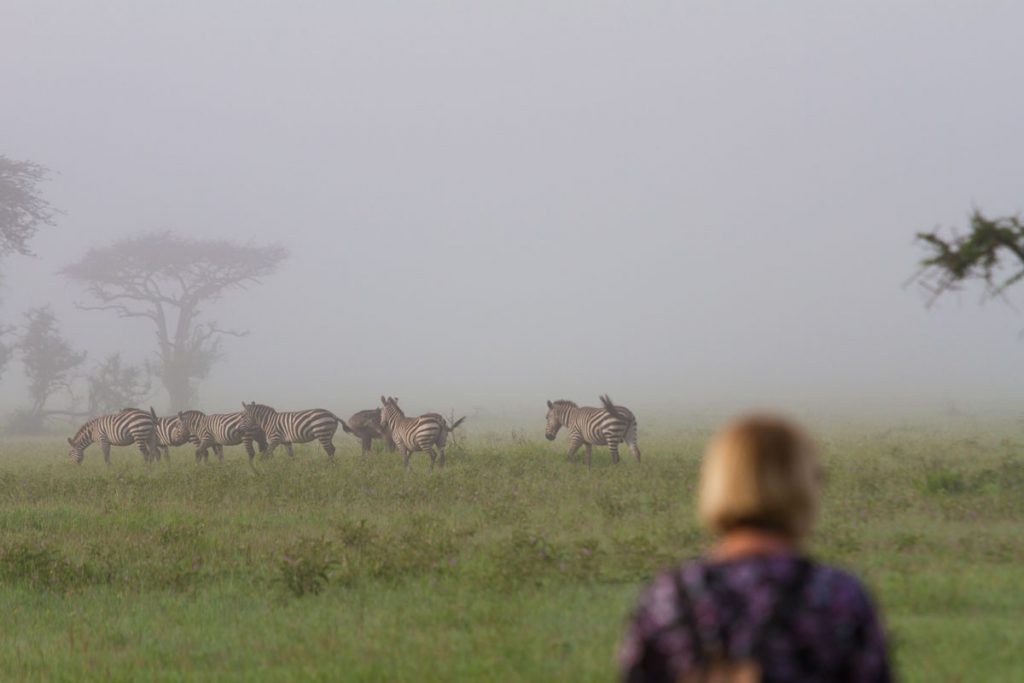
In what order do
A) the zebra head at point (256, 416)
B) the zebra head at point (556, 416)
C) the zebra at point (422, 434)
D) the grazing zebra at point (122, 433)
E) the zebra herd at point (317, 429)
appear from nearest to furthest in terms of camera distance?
the zebra herd at point (317, 429), the zebra at point (422, 434), the zebra head at point (556, 416), the zebra head at point (256, 416), the grazing zebra at point (122, 433)

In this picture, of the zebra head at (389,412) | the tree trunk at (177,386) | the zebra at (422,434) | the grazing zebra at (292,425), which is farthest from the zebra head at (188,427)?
the tree trunk at (177,386)

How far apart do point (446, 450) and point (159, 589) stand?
462 inches

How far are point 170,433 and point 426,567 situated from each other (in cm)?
1781

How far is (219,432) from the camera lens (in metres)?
25.2

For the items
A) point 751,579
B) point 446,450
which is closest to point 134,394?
point 446,450

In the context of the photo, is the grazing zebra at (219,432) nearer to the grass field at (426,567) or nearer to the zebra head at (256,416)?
the zebra head at (256,416)

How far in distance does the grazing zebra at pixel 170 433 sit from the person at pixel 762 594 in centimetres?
2471

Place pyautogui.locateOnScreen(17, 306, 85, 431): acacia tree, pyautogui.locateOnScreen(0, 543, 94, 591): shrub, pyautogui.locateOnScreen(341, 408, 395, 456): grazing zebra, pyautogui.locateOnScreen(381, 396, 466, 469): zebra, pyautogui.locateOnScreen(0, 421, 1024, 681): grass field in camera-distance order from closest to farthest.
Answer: pyautogui.locateOnScreen(0, 421, 1024, 681): grass field, pyautogui.locateOnScreen(0, 543, 94, 591): shrub, pyautogui.locateOnScreen(381, 396, 466, 469): zebra, pyautogui.locateOnScreen(341, 408, 395, 456): grazing zebra, pyautogui.locateOnScreen(17, 306, 85, 431): acacia tree

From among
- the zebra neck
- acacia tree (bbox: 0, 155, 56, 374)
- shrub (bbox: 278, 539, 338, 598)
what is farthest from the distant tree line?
shrub (bbox: 278, 539, 338, 598)

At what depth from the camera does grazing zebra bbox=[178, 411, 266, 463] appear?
81.1 feet

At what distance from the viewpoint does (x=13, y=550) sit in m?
12.1

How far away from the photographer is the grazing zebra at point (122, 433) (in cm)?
2691

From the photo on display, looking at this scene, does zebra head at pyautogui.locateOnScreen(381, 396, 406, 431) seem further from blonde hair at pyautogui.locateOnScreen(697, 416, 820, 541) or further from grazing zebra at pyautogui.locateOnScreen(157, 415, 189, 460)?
blonde hair at pyautogui.locateOnScreen(697, 416, 820, 541)

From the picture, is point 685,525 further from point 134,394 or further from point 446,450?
point 134,394
